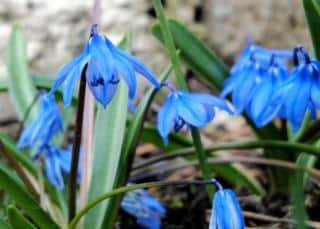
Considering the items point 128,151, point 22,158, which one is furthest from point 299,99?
point 22,158

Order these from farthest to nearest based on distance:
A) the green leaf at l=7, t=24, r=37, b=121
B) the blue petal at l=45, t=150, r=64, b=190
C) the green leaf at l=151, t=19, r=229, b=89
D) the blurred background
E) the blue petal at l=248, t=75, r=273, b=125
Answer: the blurred background
the green leaf at l=7, t=24, r=37, b=121
the green leaf at l=151, t=19, r=229, b=89
the blue petal at l=45, t=150, r=64, b=190
the blue petal at l=248, t=75, r=273, b=125

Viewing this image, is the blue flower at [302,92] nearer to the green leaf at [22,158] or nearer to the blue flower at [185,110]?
the blue flower at [185,110]

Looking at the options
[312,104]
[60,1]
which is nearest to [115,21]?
[60,1]

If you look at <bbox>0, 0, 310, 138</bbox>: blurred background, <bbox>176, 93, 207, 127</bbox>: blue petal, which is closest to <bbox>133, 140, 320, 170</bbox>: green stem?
<bbox>176, 93, 207, 127</bbox>: blue petal

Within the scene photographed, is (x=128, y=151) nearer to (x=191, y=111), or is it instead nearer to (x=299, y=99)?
(x=191, y=111)

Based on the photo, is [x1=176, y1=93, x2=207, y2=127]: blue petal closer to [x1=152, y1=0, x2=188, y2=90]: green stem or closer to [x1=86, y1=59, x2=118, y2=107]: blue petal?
[x1=152, y1=0, x2=188, y2=90]: green stem

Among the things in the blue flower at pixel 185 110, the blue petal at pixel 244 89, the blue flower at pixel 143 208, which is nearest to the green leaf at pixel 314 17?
the blue petal at pixel 244 89

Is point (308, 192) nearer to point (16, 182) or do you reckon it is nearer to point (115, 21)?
point (16, 182)
